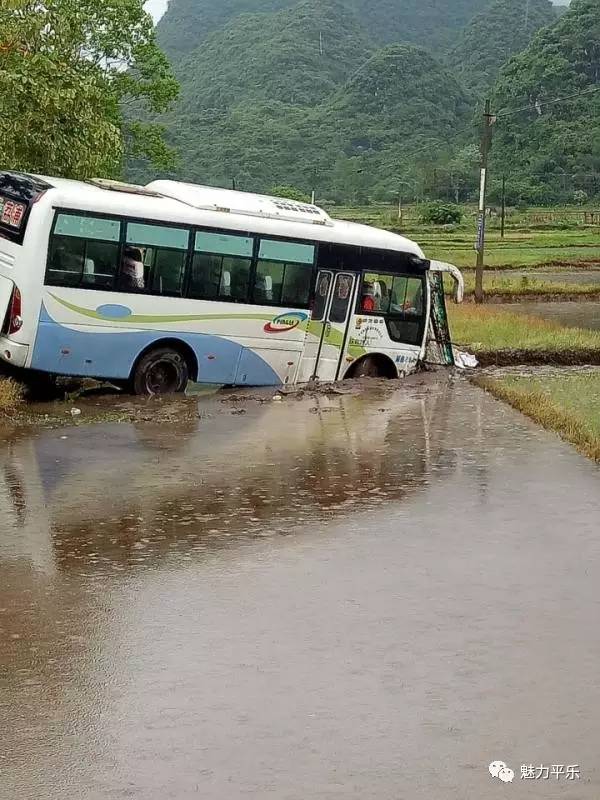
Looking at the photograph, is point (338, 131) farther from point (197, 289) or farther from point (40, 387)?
point (40, 387)

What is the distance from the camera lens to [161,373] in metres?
14.7

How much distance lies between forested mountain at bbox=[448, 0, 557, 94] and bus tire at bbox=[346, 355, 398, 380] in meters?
100

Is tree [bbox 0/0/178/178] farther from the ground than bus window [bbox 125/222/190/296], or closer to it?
farther from the ground

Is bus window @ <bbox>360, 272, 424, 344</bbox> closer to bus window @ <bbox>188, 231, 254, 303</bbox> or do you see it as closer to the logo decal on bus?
the logo decal on bus

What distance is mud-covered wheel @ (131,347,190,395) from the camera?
14.4 metres

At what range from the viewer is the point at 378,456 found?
1150 cm

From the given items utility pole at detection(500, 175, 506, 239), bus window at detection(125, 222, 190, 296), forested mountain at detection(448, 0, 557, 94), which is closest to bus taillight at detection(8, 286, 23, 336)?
bus window at detection(125, 222, 190, 296)

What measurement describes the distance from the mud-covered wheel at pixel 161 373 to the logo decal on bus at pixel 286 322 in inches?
52.4

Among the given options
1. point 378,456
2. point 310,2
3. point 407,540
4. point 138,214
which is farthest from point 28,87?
point 310,2

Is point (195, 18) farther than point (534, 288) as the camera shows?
Yes

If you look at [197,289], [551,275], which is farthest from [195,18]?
[197,289]

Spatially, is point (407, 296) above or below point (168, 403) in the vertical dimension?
above

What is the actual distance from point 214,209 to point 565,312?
16745 millimetres

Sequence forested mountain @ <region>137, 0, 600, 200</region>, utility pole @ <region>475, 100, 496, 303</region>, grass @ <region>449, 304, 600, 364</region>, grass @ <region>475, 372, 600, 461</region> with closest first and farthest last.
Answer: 1. grass @ <region>475, 372, 600, 461</region>
2. grass @ <region>449, 304, 600, 364</region>
3. utility pole @ <region>475, 100, 496, 303</region>
4. forested mountain @ <region>137, 0, 600, 200</region>
